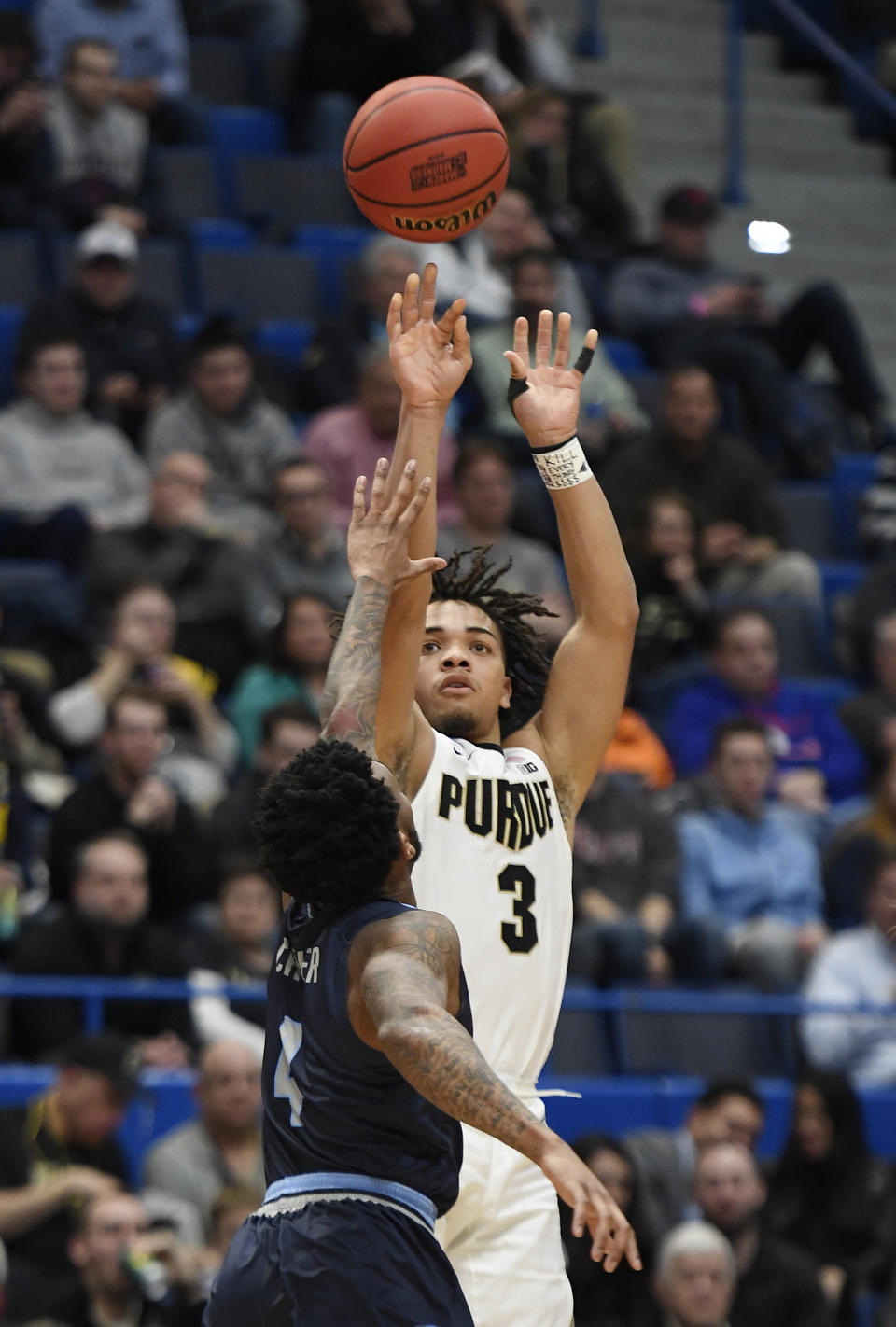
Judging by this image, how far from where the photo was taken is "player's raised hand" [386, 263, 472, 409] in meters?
6.00

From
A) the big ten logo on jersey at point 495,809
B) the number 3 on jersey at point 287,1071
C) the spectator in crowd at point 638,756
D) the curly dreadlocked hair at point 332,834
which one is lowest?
the spectator in crowd at point 638,756

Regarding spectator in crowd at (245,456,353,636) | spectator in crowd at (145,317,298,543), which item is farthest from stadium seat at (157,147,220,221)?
spectator in crowd at (245,456,353,636)

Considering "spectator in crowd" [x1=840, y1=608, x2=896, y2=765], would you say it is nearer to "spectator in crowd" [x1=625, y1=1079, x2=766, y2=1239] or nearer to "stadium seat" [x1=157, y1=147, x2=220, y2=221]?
"spectator in crowd" [x1=625, y1=1079, x2=766, y2=1239]

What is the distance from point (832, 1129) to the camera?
9.54 m

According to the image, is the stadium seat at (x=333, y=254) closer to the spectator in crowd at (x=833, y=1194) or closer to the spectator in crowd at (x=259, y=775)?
the spectator in crowd at (x=259, y=775)

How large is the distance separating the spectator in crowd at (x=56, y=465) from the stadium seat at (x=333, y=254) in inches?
92.3

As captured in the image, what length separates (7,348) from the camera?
40.3 ft

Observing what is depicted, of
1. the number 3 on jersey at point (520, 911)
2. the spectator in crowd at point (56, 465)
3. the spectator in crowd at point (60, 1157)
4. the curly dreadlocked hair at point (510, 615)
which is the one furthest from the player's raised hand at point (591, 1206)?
the spectator in crowd at point (56, 465)

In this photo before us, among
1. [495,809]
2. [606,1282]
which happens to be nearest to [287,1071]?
[495,809]

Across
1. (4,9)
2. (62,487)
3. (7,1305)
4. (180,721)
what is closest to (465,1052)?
(7,1305)

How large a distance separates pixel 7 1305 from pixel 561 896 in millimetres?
3123

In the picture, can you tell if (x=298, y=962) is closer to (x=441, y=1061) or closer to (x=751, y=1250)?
(x=441, y=1061)

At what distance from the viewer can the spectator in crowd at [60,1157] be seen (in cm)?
820

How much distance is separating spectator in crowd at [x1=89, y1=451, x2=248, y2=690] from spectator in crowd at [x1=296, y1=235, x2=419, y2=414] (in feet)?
5.68
